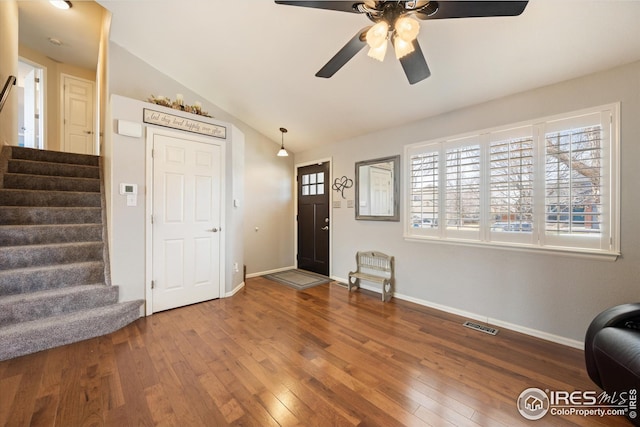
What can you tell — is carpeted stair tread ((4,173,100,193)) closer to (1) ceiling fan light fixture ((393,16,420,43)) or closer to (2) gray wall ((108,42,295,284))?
(2) gray wall ((108,42,295,284))

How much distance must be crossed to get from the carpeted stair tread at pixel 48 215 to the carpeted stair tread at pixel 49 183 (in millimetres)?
571

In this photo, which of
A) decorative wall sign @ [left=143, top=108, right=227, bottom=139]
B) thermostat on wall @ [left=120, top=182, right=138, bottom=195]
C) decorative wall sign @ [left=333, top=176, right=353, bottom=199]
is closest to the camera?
thermostat on wall @ [left=120, top=182, right=138, bottom=195]

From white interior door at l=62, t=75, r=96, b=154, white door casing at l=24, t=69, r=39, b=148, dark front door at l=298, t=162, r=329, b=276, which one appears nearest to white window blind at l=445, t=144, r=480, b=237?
dark front door at l=298, t=162, r=329, b=276

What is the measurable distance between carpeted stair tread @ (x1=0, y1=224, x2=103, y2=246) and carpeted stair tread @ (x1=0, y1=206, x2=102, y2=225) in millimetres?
172

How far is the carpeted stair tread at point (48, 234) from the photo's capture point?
2754 mm

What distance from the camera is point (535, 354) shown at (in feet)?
7.34

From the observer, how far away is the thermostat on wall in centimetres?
286

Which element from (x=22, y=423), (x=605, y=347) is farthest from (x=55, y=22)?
(x=605, y=347)

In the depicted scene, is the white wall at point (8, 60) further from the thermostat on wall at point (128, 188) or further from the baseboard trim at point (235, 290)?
the baseboard trim at point (235, 290)

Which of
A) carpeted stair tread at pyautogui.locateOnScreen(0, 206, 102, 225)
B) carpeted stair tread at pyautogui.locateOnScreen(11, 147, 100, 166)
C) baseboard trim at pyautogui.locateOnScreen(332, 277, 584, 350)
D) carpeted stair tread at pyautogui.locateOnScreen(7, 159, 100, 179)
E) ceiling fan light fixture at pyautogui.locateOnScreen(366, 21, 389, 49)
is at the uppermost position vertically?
ceiling fan light fixture at pyautogui.locateOnScreen(366, 21, 389, 49)

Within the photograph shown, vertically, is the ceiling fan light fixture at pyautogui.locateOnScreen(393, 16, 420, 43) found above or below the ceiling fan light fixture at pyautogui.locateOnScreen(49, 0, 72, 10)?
below

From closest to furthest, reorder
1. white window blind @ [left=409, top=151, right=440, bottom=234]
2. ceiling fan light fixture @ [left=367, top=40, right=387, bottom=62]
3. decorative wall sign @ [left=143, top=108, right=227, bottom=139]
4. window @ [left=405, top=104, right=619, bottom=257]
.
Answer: ceiling fan light fixture @ [left=367, top=40, right=387, bottom=62] → window @ [left=405, top=104, right=619, bottom=257] → decorative wall sign @ [left=143, top=108, right=227, bottom=139] → white window blind @ [left=409, top=151, right=440, bottom=234]

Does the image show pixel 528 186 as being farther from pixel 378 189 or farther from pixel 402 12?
pixel 402 12

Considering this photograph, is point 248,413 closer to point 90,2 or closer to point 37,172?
point 37,172
